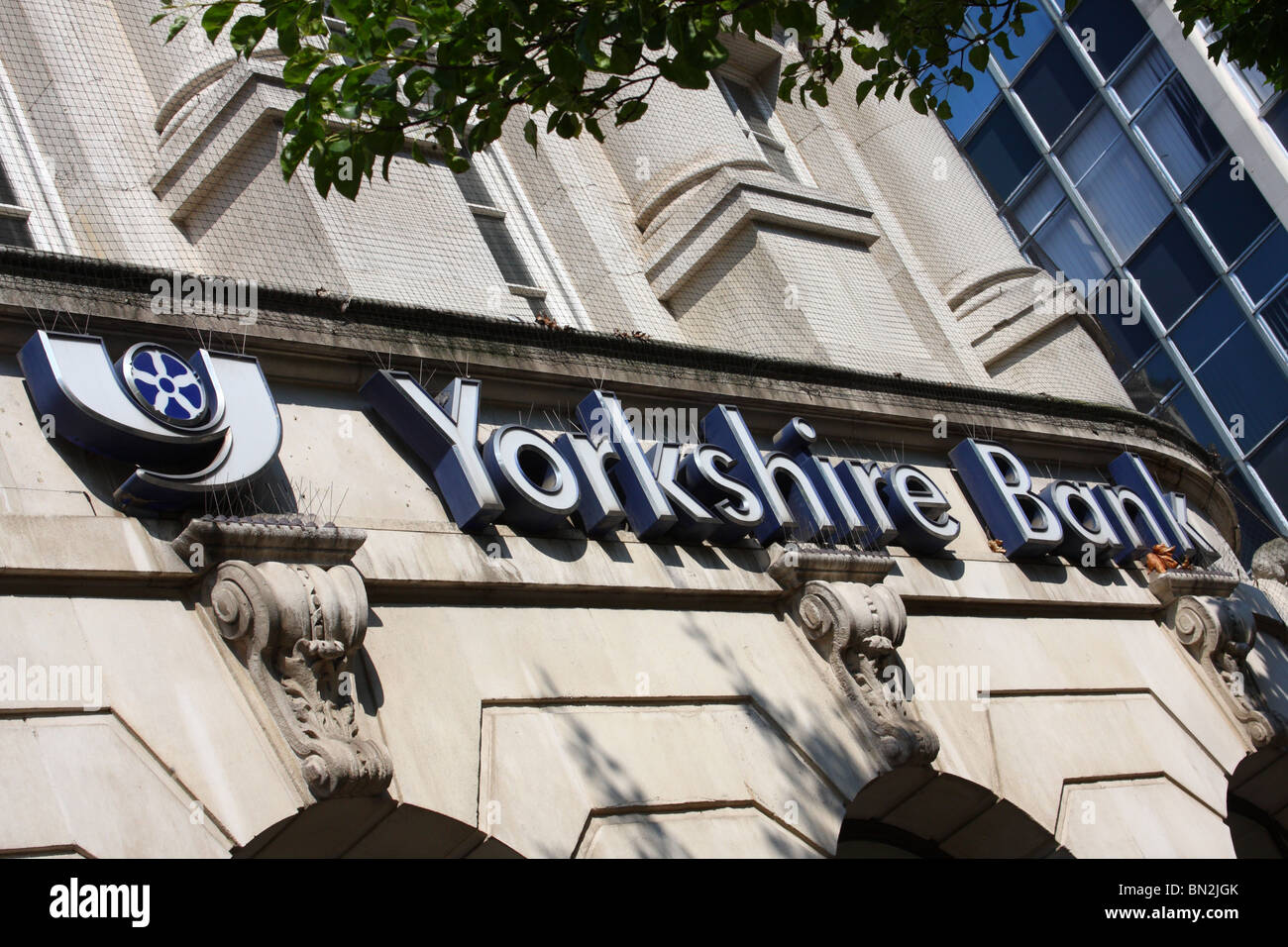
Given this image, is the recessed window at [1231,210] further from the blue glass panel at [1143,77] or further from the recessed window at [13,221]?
the recessed window at [13,221]

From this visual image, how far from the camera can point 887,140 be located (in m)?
22.4

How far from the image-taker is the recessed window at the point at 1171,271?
28.5 metres

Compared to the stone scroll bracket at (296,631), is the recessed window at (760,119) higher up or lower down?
higher up

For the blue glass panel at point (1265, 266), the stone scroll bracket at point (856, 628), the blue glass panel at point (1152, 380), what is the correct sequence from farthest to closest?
the blue glass panel at point (1152, 380)
the blue glass panel at point (1265, 266)
the stone scroll bracket at point (856, 628)

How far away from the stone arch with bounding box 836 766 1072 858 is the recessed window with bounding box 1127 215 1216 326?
64.9 ft

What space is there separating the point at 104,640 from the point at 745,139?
1211cm

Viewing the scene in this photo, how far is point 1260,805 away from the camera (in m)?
15.0

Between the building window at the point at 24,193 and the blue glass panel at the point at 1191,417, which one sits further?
the blue glass panel at the point at 1191,417

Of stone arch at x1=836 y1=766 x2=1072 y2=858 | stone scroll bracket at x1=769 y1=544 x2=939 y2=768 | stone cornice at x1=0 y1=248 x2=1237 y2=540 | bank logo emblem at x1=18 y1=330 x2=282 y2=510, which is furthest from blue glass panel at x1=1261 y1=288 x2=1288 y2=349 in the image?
bank logo emblem at x1=18 y1=330 x2=282 y2=510

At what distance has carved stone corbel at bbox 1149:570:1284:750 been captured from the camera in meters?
13.5

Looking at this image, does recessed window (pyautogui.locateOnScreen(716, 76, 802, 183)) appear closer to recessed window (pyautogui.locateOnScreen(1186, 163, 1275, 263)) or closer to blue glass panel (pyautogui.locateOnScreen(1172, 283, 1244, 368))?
recessed window (pyautogui.locateOnScreen(1186, 163, 1275, 263))

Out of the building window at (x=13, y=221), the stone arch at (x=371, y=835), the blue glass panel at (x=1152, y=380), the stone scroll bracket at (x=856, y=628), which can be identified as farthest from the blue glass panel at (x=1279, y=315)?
the stone arch at (x=371, y=835)

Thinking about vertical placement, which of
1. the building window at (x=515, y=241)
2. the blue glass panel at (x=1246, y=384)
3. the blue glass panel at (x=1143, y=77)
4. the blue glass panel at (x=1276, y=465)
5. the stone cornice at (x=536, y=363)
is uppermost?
the blue glass panel at (x=1143, y=77)

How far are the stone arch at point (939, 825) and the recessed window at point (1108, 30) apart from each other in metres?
21.9
